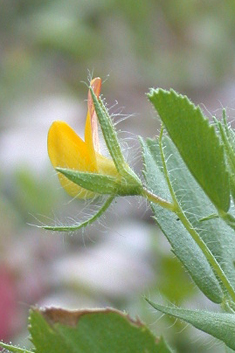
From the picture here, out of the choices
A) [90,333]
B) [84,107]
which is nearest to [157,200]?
[90,333]

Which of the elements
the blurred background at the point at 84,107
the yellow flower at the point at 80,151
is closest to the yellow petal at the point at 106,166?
the yellow flower at the point at 80,151

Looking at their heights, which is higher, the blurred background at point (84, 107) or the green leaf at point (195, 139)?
the blurred background at point (84, 107)

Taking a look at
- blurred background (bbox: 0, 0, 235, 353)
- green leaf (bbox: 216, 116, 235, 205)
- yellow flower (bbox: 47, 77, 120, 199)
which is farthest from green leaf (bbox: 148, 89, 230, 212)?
blurred background (bbox: 0, 0, 235, 353)

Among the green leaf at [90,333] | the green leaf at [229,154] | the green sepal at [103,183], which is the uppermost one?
the green sepal at [103,183]

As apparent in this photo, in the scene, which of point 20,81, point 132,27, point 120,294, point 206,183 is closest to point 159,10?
point 132,27

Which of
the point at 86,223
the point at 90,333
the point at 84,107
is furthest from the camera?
the point at 84,107

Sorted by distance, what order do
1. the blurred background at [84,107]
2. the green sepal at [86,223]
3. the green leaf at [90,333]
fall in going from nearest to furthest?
the green leaf at [90,333], the green sepal at [86,223], the blurred background at [84,107]

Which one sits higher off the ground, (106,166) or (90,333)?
(106,166)

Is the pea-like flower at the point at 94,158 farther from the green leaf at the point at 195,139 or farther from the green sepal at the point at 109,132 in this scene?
the green leaf at the point at 195,139

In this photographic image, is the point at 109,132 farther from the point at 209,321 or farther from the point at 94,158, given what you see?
the point at 209,321
